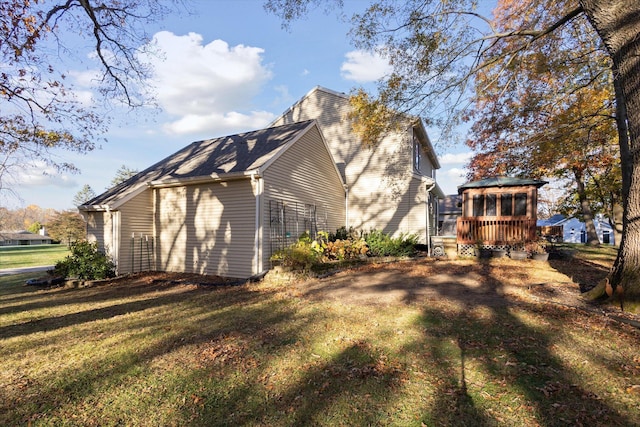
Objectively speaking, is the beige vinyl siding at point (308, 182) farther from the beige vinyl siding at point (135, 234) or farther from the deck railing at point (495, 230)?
the deck railing at point (495, 230)

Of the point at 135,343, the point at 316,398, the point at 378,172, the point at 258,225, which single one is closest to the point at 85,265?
the point at 258,225

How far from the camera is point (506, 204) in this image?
1341 centimetres

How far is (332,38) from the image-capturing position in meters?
10.2

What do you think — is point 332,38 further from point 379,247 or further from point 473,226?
point 473,226

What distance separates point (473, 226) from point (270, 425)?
12.7m

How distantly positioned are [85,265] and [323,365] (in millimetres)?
9952

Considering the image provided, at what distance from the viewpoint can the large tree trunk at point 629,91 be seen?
5.43m

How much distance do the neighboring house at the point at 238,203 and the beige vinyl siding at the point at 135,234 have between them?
0.03 m

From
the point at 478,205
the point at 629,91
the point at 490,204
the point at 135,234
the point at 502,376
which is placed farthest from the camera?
the point at 478,205

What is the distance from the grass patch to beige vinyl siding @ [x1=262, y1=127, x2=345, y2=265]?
4622mm

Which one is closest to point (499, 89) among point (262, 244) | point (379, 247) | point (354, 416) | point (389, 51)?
point (389, 51)

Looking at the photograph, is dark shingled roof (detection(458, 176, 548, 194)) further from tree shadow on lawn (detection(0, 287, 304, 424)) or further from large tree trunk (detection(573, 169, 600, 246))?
tree shadow on lawn (detection(0, 287, 304, 424))

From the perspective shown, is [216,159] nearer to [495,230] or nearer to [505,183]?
[495,230]

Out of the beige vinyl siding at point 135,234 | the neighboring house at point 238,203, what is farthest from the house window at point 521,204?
the beige vinyl siding at point 135,234
